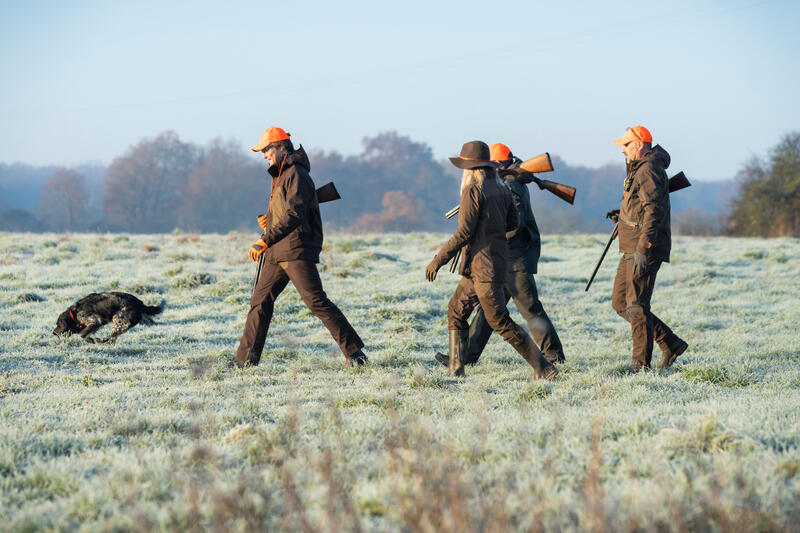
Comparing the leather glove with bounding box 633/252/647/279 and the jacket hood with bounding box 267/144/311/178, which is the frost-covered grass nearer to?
the leather glove with bounding box 633/252/647/279

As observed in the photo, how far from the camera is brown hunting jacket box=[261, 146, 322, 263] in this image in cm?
668

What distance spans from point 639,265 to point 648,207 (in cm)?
54

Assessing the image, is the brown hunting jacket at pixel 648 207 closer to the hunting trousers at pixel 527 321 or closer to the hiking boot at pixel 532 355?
the hunting trousers at pixel 527 321

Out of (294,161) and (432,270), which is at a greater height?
(294,161)

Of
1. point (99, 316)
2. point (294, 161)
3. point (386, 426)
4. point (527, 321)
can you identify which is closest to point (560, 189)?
point (527, 321)

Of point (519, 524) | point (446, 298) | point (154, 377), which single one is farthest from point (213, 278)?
A: point (519, 524)

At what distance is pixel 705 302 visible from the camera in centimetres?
1265

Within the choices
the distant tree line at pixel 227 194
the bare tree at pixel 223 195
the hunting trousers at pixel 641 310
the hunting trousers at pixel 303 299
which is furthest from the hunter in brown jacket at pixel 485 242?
the bare tree at pixel 223 195

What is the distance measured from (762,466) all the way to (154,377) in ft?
17.1

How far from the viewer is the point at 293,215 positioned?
665 centimetres

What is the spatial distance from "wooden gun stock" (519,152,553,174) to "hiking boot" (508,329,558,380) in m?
1.70

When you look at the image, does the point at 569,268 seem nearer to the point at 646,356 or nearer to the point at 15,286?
the point at 646,356

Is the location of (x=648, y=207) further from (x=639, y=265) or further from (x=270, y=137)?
(x=270, y=137)

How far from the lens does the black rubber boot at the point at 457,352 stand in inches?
264
